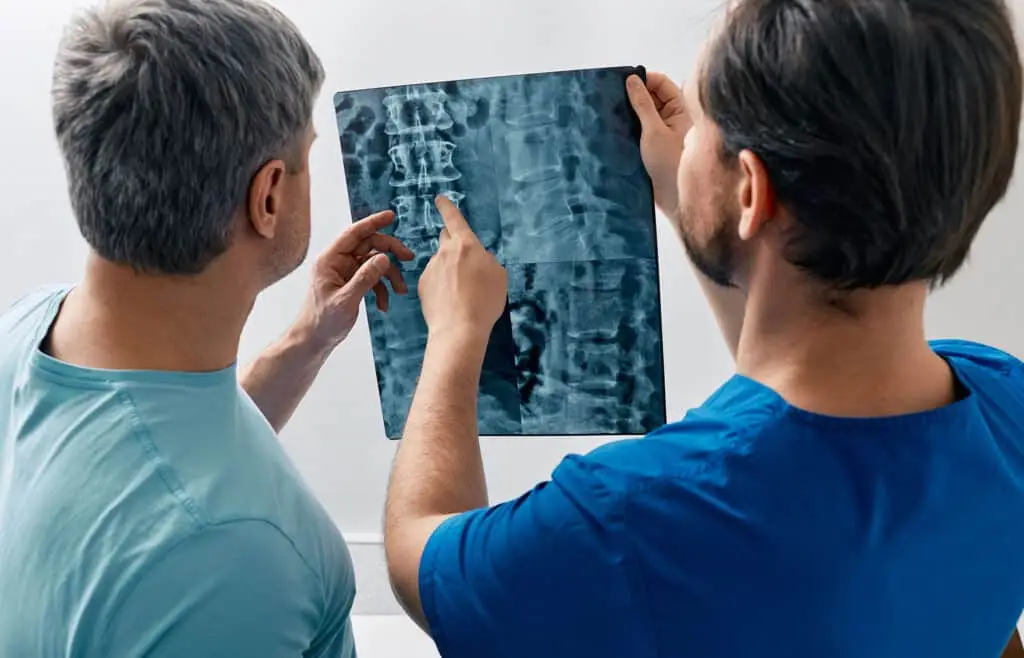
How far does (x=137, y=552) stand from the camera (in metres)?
0.83

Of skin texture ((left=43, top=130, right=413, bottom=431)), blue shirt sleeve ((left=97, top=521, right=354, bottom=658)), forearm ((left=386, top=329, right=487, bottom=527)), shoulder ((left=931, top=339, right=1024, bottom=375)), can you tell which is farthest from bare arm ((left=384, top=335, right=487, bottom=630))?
shoulder ((left=931, top=339, right=1024, bottom=375))

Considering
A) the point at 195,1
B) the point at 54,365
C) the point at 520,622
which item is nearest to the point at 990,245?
the point at 520,622

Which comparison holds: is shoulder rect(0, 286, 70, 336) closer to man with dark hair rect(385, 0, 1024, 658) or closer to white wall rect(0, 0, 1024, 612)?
man with dark hair rect(385, 0, 1024, 658)

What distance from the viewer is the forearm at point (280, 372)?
4.43ft

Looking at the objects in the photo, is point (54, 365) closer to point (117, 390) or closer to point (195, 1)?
point (117, 390)

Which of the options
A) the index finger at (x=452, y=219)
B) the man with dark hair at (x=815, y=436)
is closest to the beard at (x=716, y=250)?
the man with dark hair at (x=815, y=436)

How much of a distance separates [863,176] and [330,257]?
0.80m

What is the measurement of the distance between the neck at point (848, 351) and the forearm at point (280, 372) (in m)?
0.74

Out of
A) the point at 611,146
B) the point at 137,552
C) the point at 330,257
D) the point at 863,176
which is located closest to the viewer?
the point at 863,176

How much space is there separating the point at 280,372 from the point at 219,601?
1.80ft

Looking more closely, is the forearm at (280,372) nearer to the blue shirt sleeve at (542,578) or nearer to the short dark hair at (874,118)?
the blue shirt sleeve at (542,578)

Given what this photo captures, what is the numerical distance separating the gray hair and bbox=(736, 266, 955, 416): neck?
511 millimetres

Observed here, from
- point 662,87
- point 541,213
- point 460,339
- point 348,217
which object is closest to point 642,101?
point 662,87

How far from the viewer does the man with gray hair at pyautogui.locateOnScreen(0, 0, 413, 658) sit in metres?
0.83
